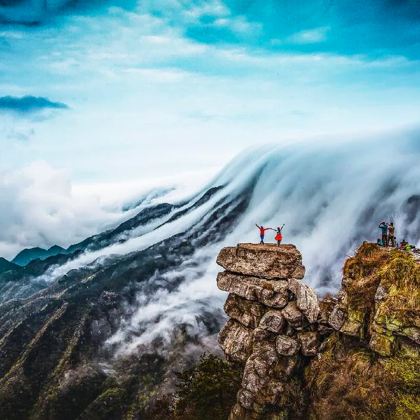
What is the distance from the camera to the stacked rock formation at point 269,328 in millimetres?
69375

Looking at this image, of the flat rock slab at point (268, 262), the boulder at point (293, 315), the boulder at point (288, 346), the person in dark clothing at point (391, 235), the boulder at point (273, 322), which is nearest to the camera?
the boulder at point (288, 346)

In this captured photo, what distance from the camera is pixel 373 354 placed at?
202 feet

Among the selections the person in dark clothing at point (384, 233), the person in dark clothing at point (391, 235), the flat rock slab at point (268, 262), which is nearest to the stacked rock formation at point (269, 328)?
the flat rock slab at point (268, 262)

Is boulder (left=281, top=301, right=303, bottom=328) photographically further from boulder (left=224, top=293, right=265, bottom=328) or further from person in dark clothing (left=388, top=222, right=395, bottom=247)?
person in dark clothing (left=388, top=222, right=395, bottom=247)

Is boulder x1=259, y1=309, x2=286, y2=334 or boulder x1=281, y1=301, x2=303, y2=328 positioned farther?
boulder x1=259, y1=309, x2=286, y2=334

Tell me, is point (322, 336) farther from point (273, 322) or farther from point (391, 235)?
point (391, 235)

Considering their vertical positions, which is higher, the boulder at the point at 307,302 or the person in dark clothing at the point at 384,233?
the person in dark clothing at the point at 384,233

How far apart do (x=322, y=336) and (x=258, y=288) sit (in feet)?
43.0

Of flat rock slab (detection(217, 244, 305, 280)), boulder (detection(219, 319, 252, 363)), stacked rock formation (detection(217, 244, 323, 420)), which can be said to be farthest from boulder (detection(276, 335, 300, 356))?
flat rock slab (detection(217, 244, 305, 280))

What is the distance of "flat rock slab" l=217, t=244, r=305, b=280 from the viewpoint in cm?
7644

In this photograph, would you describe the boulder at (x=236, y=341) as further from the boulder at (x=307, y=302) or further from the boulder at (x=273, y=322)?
the boulder at (x=307, y=302)

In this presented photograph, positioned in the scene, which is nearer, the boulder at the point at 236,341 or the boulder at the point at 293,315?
the boulder at the point at 293,315

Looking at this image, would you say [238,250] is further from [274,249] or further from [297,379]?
[297,379]

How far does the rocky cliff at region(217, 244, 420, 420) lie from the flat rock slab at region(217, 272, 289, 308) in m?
0.17
